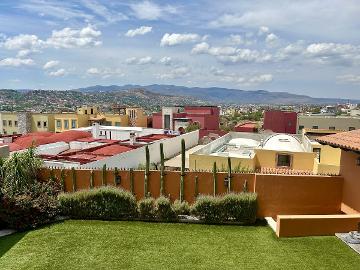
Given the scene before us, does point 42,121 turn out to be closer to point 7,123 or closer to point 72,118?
point 72,118

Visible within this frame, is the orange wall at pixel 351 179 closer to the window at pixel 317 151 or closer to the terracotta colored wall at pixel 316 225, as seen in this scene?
the terracotta colored wall at pixel 316 225

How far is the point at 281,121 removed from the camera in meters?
64.1

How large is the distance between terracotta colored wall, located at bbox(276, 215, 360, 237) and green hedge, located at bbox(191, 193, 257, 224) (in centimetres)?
164

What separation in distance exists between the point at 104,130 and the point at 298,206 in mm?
33064

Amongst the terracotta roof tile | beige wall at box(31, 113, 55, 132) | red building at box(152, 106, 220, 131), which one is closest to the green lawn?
the terracotta roof tile

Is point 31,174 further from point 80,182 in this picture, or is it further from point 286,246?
point 286,246

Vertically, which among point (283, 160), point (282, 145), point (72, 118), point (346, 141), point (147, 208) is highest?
point (346, 141)

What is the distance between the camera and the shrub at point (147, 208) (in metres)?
13.6

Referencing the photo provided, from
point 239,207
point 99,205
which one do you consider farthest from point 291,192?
point 99,205

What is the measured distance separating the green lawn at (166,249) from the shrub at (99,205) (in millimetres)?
717

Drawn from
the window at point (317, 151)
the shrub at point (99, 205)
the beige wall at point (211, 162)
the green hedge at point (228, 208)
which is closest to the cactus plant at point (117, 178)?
the shrub at point (99, 205)

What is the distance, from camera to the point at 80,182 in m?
14.7

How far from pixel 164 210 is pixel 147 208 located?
0.65 meters

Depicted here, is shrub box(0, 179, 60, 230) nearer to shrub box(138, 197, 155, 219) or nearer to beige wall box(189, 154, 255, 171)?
shrub box(138, 197, 155, 219)
